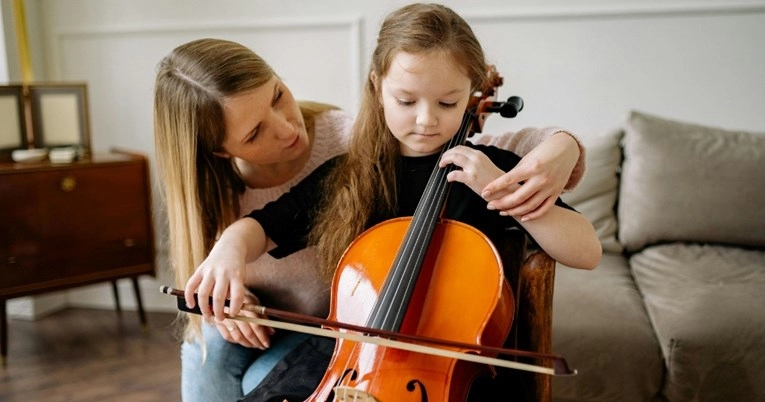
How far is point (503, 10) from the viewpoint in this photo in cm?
209

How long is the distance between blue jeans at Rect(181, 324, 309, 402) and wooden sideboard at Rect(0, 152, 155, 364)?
1.20 meters

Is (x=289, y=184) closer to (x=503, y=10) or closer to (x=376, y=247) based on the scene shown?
(x=376, y=247)

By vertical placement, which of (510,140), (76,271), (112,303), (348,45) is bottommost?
(112,303)

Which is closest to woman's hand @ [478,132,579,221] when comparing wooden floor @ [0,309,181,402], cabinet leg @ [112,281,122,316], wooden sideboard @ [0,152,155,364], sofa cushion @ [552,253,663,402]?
sofa cushion @ [552,253,663,402]

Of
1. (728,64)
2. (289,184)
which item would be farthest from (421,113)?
(728,64)

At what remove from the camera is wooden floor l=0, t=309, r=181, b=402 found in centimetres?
187

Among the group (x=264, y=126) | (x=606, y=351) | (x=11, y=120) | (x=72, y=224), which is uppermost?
(x=264, y=126)

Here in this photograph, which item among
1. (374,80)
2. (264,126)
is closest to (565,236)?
(374,80)

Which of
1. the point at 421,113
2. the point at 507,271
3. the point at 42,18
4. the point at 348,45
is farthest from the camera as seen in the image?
the point at 42,18

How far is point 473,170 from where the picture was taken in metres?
0.83

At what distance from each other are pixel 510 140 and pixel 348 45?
1.33m

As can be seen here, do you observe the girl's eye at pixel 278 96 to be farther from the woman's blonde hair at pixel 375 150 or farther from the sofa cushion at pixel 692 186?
the sofa cushion at pixel 692 186

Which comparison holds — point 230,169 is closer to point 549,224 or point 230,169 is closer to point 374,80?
point 374,80

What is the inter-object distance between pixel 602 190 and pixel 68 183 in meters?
1.77
